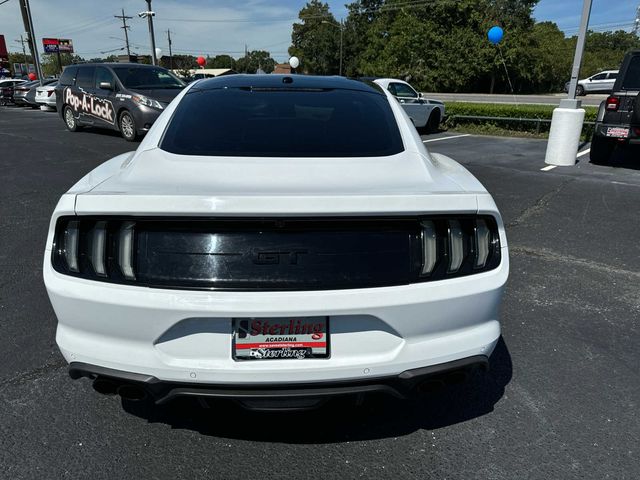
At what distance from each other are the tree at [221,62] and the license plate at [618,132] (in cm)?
12447

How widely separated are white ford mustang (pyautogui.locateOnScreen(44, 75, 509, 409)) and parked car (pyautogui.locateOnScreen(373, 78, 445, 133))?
11053mm

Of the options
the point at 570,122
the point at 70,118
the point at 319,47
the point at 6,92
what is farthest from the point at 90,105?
the point at 319,47

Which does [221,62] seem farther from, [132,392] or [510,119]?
[132,392]

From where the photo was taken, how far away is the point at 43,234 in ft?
16.4

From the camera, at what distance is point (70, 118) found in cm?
1364

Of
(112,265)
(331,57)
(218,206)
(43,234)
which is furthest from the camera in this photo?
(331,57)

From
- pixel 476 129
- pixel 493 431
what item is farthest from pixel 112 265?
pixel 476 129

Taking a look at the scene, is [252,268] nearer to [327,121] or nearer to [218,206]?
[218,206]

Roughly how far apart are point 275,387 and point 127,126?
11.2 m

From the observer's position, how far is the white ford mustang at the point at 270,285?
175cm

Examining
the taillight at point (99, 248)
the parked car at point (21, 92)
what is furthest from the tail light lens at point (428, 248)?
the parked car at point (21, 92)

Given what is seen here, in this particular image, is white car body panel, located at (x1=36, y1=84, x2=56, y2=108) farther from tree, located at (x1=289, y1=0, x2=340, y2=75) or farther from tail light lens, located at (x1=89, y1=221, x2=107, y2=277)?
tree, located at (x1=289, y1=0, x2=340, y2=75)

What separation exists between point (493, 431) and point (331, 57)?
77.4 metres

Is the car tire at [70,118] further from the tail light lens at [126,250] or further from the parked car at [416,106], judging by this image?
the tail light lens at [126,250]
